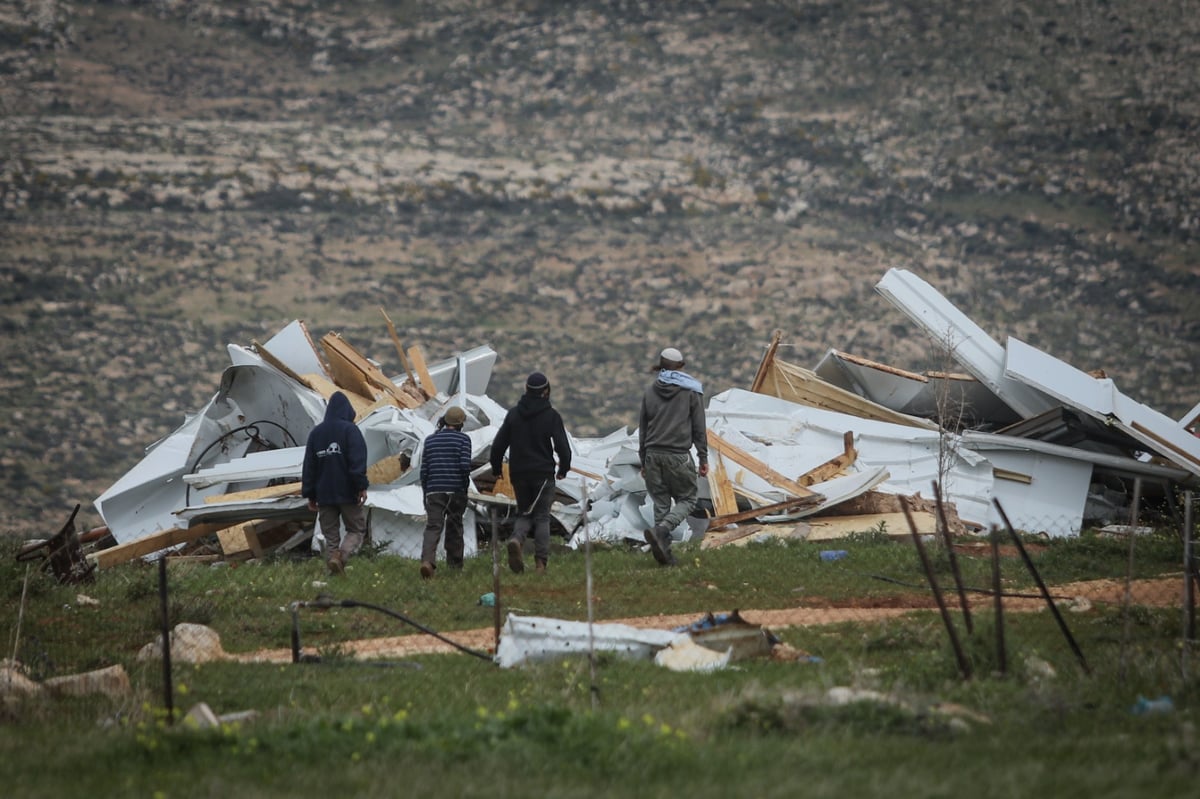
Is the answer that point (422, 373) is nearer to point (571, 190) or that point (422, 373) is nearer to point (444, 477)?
point (444, 477)

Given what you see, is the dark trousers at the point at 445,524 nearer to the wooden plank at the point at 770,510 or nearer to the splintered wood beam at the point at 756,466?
the wooden plank at the point at 770,510

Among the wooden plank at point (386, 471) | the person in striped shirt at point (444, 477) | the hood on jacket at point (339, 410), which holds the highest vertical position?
the hood on jacket at point (339, 410)

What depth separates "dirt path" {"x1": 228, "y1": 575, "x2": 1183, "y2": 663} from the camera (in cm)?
889

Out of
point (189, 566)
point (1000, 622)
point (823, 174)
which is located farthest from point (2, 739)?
point (823, 174)

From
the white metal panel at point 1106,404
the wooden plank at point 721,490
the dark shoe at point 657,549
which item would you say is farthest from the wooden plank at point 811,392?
the dark shoe at point 657,549

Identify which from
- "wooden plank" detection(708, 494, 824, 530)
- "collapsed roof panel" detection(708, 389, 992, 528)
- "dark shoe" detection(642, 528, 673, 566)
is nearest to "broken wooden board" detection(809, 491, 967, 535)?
"wooden plank" detection(708, 494, 824, 530)

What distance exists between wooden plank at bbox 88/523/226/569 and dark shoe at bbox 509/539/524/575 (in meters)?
4.04

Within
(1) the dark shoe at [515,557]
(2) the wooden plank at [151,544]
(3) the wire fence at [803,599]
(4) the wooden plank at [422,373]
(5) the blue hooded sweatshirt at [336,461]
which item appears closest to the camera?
(3) the wire fence at [803,599]

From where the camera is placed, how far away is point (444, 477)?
1183 centimetres

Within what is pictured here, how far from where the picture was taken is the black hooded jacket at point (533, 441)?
11.7 metres

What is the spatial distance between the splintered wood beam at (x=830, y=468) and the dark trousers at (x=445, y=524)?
4450mm

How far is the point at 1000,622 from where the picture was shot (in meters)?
6.88

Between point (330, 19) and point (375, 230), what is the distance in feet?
69.8

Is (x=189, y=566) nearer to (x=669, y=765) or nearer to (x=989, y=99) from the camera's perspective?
(x=669, y=765)
